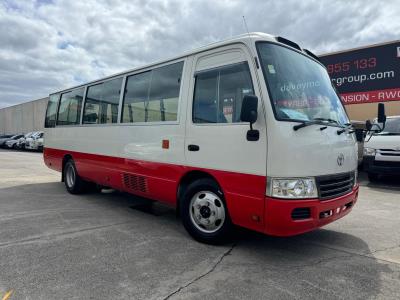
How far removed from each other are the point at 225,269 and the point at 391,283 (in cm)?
164

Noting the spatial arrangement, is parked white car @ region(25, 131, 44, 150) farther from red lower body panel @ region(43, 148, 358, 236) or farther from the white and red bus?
red lower body panel @ region(43, 148, 358, 236)

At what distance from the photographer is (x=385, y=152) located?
9.84 m

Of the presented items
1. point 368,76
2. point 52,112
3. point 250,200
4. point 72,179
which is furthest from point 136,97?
point 368,76

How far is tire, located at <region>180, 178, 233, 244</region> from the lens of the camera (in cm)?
453

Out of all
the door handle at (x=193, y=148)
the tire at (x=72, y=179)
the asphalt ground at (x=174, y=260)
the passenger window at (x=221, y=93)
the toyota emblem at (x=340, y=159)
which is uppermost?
the passenger window at (x=221, y=93)

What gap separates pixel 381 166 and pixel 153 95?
7217mm

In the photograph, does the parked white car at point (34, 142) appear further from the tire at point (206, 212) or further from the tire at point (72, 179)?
the tire at point (206, 212)

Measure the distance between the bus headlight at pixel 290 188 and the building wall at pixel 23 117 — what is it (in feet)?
128

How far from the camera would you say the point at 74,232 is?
5.22m

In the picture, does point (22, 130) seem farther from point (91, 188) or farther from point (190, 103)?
point (190, 103)

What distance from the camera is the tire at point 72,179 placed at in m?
8.29

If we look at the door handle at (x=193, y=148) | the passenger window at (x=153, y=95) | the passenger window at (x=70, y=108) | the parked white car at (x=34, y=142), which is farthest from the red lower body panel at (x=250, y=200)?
the parked white car at (x=34, y=142)

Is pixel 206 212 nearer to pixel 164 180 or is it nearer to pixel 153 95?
pixel 164 180

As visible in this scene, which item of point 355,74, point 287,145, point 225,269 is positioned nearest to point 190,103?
point 287,145
